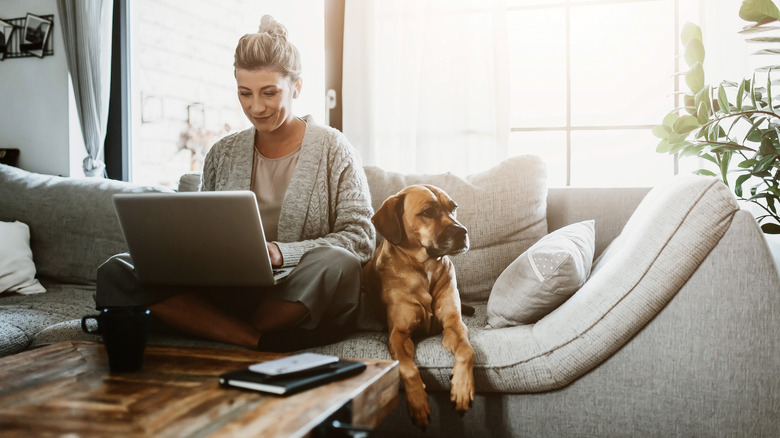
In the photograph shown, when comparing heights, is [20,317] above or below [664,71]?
below

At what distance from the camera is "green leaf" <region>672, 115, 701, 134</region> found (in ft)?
6.18

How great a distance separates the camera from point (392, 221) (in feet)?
5.11

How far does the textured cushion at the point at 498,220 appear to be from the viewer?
6.22ft

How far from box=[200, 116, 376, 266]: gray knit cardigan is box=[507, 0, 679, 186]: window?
140cm

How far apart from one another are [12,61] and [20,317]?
76.2 inches

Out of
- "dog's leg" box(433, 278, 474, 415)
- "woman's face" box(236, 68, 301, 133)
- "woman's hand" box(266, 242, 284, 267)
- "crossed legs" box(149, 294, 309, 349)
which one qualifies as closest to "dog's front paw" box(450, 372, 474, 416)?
"dog's leg" box(433, 278, 474, 415)

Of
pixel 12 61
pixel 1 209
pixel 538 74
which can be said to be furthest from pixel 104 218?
pixel 538 74

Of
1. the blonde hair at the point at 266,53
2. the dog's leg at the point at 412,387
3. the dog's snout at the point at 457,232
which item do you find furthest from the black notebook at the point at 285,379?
the blonde hair at the point at 266,53

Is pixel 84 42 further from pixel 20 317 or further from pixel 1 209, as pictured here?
pixel 20 317

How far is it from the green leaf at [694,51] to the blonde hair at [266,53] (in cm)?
132

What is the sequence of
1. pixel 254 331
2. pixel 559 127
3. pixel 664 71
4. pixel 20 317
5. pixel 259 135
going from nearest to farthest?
1. pixel 254 331
2. pixel 20 317
3. pixel 259 135
4. pixel 664 71
5. pixel 559 127

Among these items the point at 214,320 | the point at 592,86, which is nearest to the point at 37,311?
the point at 214,320

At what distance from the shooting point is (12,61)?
3037 mm

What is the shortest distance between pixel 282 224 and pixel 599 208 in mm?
1076
